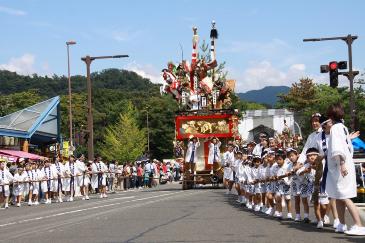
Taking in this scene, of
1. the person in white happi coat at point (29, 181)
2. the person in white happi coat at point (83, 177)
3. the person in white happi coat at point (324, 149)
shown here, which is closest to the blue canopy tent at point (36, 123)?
the person in white happi coat at point (83, 177)

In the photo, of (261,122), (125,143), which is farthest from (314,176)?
(261,122)

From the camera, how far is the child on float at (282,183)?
534 inches

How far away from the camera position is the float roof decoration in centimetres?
3150

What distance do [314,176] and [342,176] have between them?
1992 millimetres

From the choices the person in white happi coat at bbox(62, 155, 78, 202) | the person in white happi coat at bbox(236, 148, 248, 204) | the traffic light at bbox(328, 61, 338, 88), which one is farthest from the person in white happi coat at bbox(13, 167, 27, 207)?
the traffic light at bbox(328, 61, 338, 88)

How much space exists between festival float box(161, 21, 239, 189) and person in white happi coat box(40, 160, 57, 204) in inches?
234

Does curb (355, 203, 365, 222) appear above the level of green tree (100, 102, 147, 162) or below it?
below

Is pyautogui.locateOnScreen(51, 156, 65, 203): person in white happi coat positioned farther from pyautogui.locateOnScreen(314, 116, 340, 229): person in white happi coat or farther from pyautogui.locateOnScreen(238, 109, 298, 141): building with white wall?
pyautogui.locateOnScreen(238, 109, 298, 141): building with white wall

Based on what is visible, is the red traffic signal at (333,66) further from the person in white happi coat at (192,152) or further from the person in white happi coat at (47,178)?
the person in white happi coat at (47,178)

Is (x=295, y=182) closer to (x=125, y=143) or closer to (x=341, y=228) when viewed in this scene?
(x=341, y=228)

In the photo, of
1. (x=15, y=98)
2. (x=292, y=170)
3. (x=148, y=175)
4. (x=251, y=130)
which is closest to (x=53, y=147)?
(x=148, y=175)

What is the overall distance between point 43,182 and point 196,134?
7352mm

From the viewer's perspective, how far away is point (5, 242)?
1126 centimetres

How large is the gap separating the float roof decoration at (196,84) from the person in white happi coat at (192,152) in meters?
2.37
